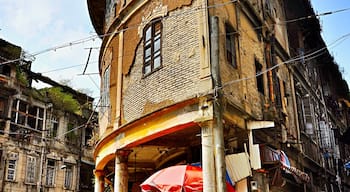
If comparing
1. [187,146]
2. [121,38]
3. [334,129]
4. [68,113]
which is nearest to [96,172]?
[187,146]

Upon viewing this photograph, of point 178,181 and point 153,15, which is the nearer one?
point 178,181

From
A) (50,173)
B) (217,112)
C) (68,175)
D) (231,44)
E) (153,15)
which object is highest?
(153,15)

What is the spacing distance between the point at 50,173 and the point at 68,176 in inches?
62.3

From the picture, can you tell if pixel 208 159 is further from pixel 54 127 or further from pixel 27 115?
pixel 54 127

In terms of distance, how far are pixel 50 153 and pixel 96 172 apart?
44.1 feet

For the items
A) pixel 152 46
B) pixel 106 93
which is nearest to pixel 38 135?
pixel 106 93

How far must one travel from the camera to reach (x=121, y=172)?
994 centimetres

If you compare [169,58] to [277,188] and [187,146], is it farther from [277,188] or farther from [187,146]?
[277,188]

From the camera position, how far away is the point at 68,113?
26.9 m

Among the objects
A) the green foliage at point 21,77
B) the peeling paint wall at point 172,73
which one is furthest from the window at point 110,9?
the green foliage at point 21,77

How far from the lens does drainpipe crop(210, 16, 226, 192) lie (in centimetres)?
729

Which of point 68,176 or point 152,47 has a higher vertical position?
point 152,47

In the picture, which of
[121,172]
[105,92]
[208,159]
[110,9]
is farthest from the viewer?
[110,9]

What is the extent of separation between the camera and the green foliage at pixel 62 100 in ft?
85.8
